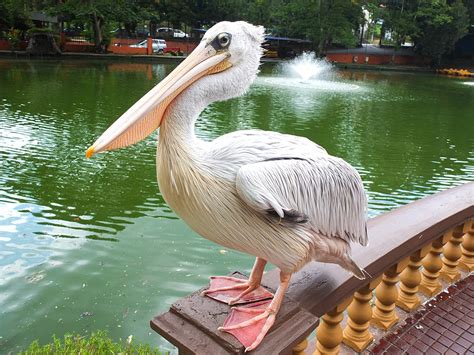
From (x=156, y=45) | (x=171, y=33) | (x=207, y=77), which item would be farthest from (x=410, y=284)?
(x=171, y=33)

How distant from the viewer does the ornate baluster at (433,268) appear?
2.26m

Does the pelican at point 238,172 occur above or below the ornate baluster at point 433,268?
above

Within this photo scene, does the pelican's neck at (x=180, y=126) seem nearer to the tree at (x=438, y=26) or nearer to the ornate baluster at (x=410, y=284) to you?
the ornate baluster at (x=410, y=284)

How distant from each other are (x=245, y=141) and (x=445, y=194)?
4.81 ft

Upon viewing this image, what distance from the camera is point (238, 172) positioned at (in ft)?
3.99

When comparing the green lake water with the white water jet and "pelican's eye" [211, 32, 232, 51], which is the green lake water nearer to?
"pelican's eye" [211, 32, 232, 51]

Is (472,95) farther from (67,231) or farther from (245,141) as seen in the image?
(245,141)

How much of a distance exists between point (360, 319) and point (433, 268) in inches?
27.5

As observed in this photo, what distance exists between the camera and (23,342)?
3.24 meters

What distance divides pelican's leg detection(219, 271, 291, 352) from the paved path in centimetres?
92

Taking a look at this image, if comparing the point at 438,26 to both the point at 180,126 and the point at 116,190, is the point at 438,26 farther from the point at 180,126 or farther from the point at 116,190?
the point at 180,126

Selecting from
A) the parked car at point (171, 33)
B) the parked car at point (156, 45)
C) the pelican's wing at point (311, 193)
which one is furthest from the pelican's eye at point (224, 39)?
the parked car at point (171, 33)

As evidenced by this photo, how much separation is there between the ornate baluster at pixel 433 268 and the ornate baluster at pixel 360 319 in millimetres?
580

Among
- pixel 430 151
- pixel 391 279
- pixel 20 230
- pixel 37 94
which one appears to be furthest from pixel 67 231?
pixel 37 94
